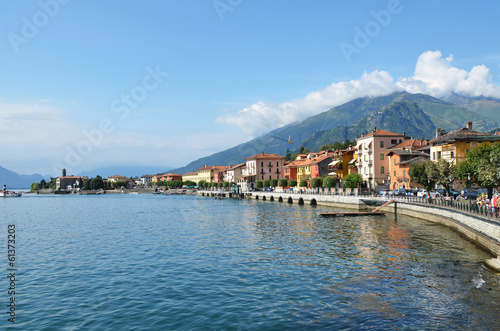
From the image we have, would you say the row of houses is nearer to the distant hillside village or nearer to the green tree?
the distant hillside village

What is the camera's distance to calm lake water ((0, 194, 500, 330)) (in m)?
16.3

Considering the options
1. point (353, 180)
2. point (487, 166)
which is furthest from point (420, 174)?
point (353, 180)

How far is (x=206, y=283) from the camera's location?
22.1m

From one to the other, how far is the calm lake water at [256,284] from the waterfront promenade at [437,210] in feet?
4.01

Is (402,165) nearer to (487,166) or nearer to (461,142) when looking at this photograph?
(461,142)

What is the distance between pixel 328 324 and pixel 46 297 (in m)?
14.3

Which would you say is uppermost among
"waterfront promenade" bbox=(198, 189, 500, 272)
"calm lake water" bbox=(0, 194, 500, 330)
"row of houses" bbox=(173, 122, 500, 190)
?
"row of houses" bbox=(173, 122, 500, 190)

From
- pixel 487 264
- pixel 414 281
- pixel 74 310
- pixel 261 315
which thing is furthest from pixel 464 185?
pixel 74 310

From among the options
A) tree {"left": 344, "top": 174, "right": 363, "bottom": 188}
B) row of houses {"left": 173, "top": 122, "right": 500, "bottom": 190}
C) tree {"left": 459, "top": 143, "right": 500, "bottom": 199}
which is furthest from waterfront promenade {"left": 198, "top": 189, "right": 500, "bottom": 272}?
row of houses {"left": 173, "top": 122, "right": 500, "bottom": 190}

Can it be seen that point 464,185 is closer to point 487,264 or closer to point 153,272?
point 487,264

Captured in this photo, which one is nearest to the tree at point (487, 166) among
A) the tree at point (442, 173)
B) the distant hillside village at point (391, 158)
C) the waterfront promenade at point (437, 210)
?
the distant hillside village at point (391, 158)

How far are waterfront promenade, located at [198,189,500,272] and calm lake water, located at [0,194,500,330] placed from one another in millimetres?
1222

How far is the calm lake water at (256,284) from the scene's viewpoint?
16.3 m

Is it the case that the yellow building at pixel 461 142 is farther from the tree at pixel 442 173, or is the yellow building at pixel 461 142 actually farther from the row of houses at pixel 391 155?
the tree at pixel 442 173
